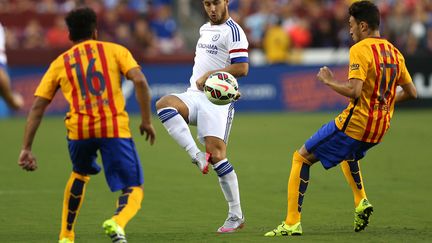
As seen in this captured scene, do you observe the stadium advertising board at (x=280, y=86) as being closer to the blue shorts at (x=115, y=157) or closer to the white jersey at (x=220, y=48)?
the white jersey at (x=220, y=48)

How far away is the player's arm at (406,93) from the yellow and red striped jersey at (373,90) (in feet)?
0.18

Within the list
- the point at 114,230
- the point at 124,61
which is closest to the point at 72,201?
the point at 114,230

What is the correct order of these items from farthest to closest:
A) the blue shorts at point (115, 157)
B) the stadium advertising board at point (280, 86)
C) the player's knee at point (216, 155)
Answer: the stadium advertising board at point (280, 86)
the player's knee at point (216, 155)
the blue shorts at point (115, 157)

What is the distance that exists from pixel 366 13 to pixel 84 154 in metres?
2.95

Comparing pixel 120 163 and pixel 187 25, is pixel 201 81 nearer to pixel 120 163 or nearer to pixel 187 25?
pixel 120 163

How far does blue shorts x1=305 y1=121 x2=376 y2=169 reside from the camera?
896 cm

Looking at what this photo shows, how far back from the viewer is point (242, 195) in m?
11.9

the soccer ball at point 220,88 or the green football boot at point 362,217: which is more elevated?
the soccer ball at point 220,88

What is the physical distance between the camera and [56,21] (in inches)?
1022

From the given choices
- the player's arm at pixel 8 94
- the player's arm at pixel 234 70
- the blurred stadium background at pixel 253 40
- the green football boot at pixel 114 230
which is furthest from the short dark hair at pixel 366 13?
the blurred stadium background at pixel 253 40

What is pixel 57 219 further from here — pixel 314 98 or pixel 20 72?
pixel 314 98

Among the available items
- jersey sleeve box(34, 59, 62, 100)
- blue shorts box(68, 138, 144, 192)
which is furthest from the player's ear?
jersey sleeve box(34, 59, 62, 100)

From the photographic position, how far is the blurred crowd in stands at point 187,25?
2523cm

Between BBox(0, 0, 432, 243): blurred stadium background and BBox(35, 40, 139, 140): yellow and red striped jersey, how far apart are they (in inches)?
58.3
